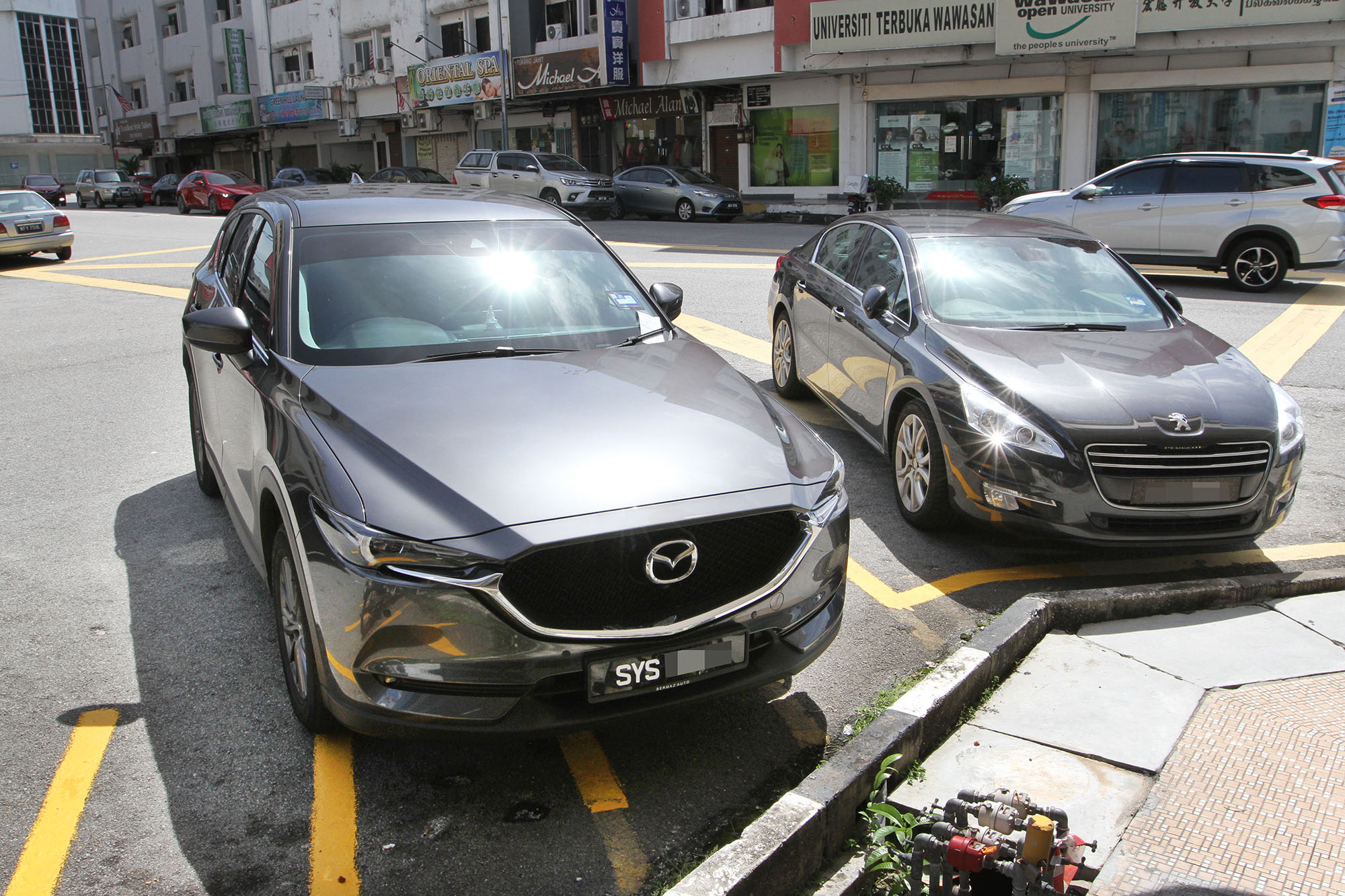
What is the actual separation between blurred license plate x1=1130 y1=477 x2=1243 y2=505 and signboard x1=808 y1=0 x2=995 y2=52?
69.7 feet

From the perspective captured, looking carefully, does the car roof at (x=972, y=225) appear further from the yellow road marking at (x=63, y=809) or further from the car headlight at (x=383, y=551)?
the yellow road marking at (x=63, y=809)

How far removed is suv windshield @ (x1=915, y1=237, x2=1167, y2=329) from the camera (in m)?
5.90

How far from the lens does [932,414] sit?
17.6 feet

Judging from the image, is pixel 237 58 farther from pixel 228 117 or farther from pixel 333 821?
pixel 333 821

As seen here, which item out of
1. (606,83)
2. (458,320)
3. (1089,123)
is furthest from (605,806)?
(606,83)

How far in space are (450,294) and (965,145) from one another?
24.3 m

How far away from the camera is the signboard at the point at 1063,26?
2195 cm

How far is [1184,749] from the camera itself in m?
3.51

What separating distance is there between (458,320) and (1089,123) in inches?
922

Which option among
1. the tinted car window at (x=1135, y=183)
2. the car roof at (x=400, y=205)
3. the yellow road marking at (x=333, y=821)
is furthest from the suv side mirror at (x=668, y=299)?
the tinted car window at (x=1135, y=183)

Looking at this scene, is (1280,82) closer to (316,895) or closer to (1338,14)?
(1338,14)

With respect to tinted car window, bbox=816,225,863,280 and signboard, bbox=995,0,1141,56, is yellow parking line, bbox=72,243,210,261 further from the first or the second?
signboard, bbox=995,0,1141,56

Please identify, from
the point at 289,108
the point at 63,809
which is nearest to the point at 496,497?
the point at 63,809

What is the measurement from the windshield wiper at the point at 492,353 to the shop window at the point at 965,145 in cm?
2338
